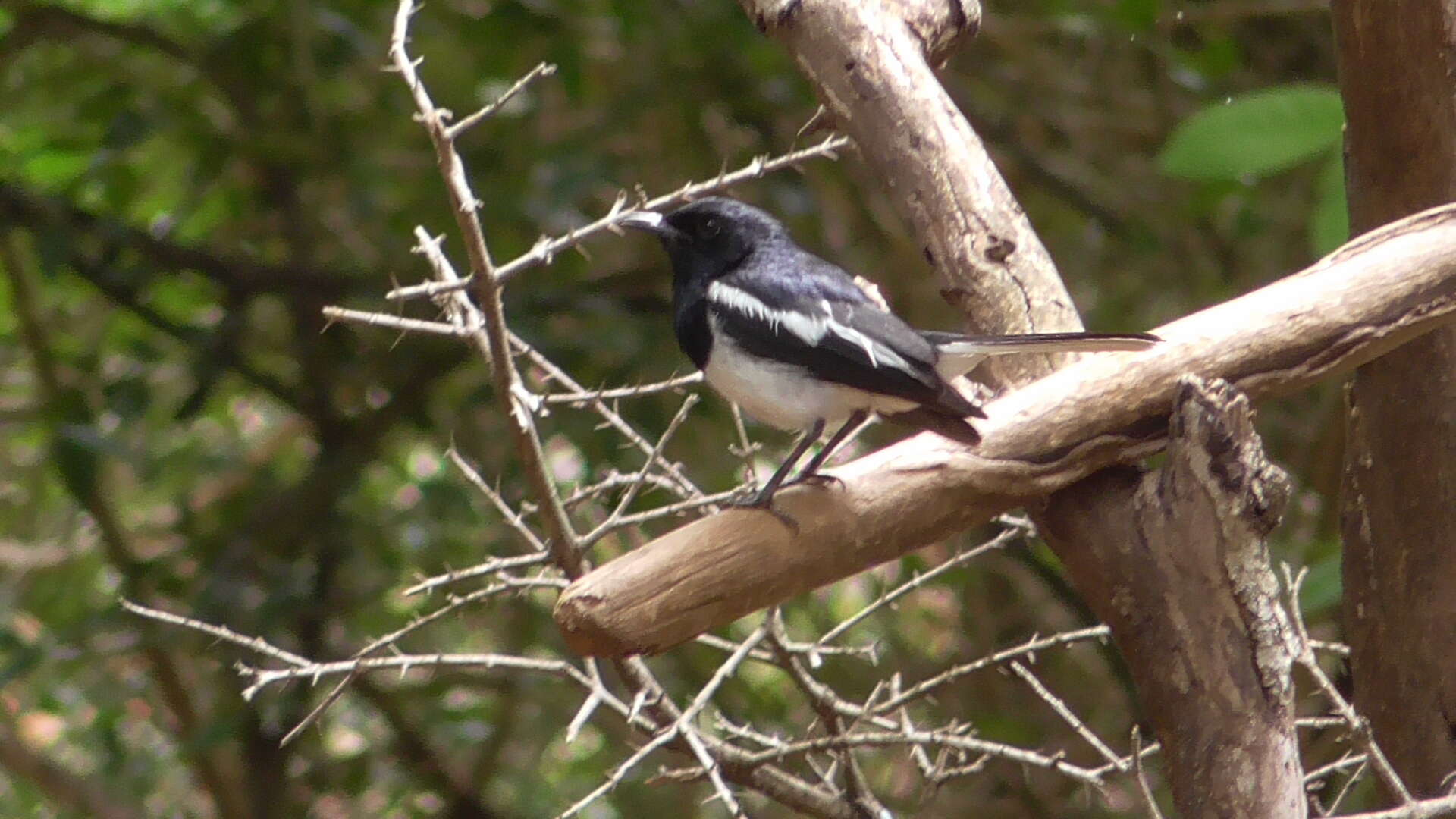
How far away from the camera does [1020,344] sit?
5.29 feet

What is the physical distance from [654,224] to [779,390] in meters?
0.34

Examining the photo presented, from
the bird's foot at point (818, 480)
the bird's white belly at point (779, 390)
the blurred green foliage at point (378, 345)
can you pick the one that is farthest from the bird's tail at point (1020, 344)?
the blurred green foliage at point (378, 345)

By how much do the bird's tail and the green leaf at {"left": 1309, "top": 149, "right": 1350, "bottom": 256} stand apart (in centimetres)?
60

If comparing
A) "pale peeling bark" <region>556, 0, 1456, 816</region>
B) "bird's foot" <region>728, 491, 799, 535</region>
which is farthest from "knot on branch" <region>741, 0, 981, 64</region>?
"bird's foot" <region>728, 491, 799, 535</region>

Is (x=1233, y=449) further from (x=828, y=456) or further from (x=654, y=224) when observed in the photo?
(x=654, y=224)

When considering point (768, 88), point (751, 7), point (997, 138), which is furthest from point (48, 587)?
point (997, 138)

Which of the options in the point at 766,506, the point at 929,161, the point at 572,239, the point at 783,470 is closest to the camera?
the point at 572,239

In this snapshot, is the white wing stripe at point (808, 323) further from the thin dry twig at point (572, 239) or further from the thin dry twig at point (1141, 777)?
the thin dry twig at point (1141, 777)

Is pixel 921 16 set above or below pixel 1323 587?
above

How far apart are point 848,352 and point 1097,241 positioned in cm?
244

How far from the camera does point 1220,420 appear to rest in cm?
142

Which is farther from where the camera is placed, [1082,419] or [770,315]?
[770,315]

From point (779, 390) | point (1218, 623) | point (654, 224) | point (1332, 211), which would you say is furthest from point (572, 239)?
point (1332, 211)

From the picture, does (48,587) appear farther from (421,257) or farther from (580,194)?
(580,194)
